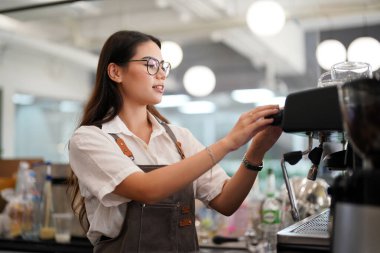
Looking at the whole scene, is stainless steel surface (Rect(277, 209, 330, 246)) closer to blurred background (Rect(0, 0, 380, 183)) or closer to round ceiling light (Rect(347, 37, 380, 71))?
blurred background (Rect(0, 0, 380, 183))

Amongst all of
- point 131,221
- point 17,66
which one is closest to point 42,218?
point 131,221

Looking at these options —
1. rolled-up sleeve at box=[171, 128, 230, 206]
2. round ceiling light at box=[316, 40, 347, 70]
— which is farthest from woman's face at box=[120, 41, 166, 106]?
round ceiling light at box=[316, 40, 347, 70]

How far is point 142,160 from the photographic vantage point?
5.65ft

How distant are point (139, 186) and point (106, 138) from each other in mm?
234

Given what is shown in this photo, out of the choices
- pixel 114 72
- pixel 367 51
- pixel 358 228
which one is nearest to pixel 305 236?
pixel 358 228

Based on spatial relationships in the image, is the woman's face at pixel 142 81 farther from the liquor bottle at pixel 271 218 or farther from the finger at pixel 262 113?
the liquor bottle at pixel 271 218

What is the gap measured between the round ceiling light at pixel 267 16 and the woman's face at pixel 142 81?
2.50 meters

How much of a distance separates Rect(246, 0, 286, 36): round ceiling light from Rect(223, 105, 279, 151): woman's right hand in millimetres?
2804

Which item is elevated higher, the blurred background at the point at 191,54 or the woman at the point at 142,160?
the blurred background at the point at 191,54

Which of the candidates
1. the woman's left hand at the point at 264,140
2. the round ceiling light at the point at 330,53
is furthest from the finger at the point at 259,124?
the round ceiling light at the point at 330,53

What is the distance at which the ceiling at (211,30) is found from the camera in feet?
18.9

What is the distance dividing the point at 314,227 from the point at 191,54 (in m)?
7.41

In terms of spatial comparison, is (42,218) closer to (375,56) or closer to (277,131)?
(277,131)

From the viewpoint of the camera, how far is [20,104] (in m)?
8.50
